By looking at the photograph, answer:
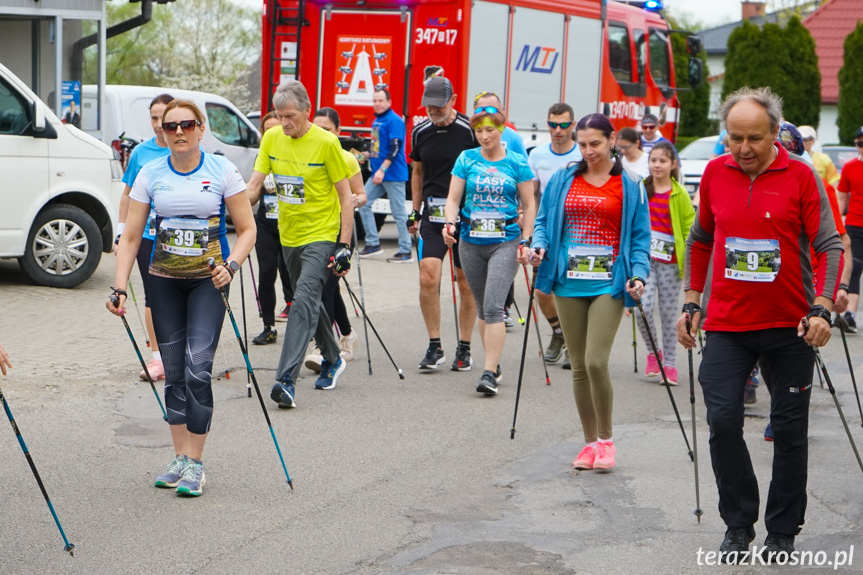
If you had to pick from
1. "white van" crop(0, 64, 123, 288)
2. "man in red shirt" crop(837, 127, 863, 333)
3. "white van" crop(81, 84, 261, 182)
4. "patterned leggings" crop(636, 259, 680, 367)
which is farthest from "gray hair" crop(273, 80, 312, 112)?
"white van" crop(81, 84, 261, 182)

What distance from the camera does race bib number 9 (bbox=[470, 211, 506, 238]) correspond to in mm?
8273

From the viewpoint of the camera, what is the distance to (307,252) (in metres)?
8.02

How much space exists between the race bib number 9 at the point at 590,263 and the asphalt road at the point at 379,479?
3.37 ft

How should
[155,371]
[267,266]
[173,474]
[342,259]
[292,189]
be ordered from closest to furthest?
[173,474], [342,259], [292,189], [155,371], [267,266]

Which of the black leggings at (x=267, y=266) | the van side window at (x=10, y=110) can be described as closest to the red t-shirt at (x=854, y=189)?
the black leggings at (x=267, y=266)

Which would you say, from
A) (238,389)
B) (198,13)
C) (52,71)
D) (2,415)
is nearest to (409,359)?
(238,389)

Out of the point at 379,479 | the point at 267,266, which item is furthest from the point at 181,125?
the point at 267,266

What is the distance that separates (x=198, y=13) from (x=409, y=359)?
145 feet

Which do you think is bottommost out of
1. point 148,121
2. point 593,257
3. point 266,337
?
point 266,337

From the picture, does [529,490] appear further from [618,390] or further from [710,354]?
[618,390]

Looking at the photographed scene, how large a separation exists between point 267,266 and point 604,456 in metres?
4.13

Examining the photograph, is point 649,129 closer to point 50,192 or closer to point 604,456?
point 50,192

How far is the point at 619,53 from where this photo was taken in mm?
19828

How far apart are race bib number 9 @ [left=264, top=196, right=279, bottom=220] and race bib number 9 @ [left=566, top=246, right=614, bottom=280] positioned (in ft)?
11.7
